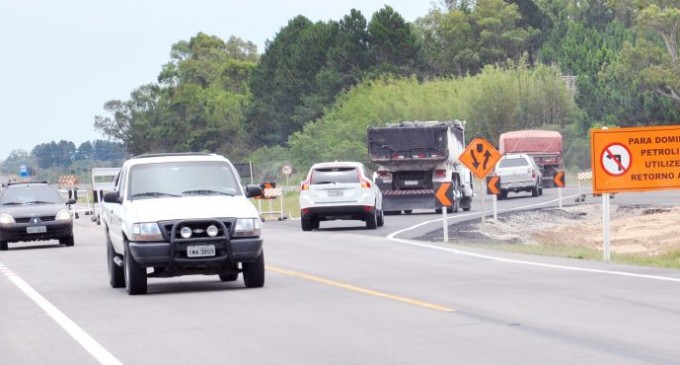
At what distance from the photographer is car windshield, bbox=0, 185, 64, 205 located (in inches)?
1490

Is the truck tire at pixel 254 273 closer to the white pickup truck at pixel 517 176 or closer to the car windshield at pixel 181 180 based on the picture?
the car windshield at pixel 181 180

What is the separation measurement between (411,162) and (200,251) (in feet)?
97.2

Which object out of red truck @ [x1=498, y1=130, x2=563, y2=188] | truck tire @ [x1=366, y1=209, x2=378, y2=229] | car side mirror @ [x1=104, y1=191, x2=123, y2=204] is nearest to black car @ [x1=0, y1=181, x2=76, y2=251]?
truck tire @ [x1=366, y1=209, x2=378, y2=229]

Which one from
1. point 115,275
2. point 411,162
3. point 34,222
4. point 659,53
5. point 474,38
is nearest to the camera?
point 115,275

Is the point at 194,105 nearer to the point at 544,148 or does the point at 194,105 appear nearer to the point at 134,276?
the point at 544,148

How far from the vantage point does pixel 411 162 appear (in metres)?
48.7

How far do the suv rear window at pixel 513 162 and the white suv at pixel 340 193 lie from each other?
2444cm

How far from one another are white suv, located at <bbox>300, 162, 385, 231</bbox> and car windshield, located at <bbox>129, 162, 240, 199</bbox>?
18724 millimetres

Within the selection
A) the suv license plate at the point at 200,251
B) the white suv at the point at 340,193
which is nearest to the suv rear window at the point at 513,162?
the white suv at the point at 340,193

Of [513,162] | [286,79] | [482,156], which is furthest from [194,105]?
[482,156]

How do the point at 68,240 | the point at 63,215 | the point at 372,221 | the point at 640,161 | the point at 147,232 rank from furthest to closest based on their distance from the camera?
1. the point at 372,221
2. the point at 68,240
3. the point at 63,215
4. the point at 640,161
5. the point at 147,232

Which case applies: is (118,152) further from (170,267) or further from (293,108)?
(170,267)

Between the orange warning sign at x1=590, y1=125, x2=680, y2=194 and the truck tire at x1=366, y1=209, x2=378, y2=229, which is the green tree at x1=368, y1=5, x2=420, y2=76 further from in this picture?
the orange warning sign at x1=590, y1=125, x2=680, y2=194

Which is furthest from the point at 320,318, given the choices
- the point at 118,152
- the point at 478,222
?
the point at 118,152
